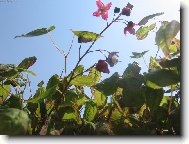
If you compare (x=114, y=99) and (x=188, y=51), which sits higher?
(x=188, y=51)

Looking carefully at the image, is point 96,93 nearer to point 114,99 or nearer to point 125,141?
point 114,99

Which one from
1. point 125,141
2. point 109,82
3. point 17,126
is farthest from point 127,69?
point 17,126

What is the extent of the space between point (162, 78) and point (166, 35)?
0.61 feet

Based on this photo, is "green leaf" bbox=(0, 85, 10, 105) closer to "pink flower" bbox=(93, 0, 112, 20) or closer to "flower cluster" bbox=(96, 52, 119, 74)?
"flower cluster" bbox=(96, 52, 119, 74)

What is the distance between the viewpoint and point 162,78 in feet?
3.18

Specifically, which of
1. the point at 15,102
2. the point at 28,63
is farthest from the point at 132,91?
the point at 28,63

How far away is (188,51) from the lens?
92cm

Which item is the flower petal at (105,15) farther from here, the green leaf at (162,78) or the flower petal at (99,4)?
the green leaf at (162,78)

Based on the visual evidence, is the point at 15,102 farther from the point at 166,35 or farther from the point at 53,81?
the point at 166,35

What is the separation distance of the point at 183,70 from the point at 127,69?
10.2 inches

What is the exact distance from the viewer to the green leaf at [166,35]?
3.47ft

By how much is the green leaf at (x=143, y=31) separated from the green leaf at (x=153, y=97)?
0.37m

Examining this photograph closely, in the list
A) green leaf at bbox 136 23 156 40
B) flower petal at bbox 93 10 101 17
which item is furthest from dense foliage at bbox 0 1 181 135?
flower petal at bbox 93 10 101 17

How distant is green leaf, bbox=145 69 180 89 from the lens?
0.96 m
